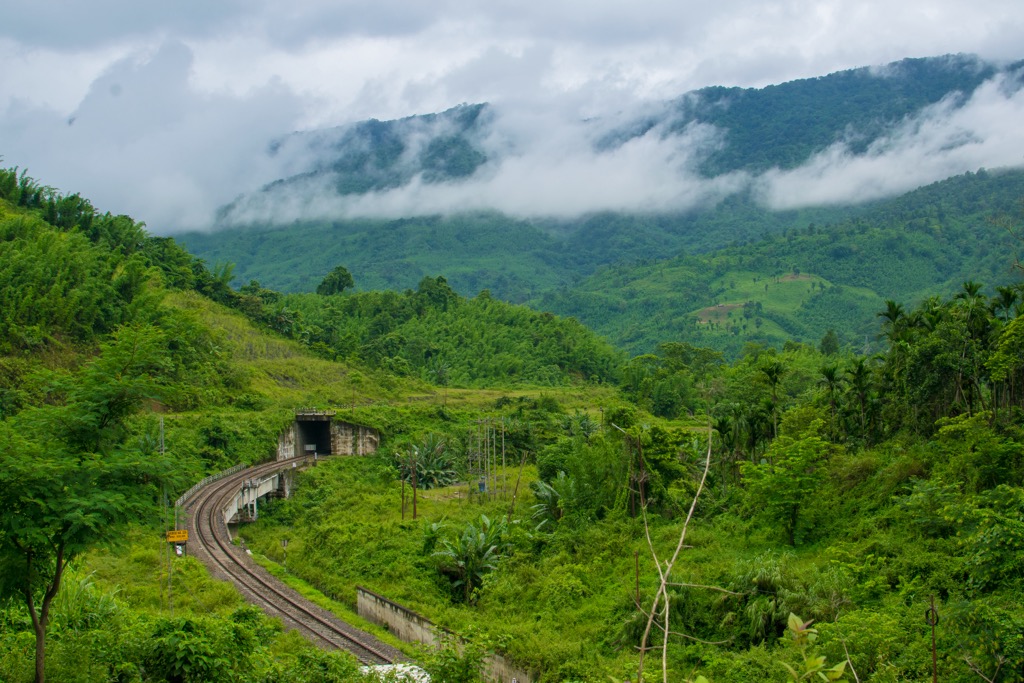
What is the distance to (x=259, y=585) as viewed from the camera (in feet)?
89.9

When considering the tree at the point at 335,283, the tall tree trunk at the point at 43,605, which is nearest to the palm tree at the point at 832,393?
the tall tree trunk at the point at 43,605

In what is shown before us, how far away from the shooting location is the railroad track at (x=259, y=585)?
74.3 ft

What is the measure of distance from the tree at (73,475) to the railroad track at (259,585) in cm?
908

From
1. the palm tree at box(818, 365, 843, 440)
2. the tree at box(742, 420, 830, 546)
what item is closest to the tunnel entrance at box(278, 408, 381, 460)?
the palm tree at box(818, 365, 843, 440)

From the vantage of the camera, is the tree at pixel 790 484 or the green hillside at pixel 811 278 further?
the green hillside at pixel 811 278

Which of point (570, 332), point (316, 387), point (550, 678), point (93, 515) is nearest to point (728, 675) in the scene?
point (550, 678)

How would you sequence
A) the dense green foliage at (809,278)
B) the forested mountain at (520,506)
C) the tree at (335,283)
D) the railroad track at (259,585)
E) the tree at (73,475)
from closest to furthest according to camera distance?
the tree at (73,475)
the forested mountain at (520,506)
the railroad track at (259,585)
the tree at (335,283)
the dense green foliage at (809,278)

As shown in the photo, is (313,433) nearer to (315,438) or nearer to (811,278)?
(315,438)

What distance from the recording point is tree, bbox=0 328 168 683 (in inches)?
443

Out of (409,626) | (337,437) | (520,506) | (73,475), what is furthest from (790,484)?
(337,437)

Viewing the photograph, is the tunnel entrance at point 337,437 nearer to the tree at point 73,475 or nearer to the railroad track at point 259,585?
the railroad track at point 259,585

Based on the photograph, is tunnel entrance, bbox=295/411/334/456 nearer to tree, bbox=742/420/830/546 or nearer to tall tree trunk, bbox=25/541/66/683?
tree, bbox=742/420/830/546

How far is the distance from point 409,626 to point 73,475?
13.9 metres

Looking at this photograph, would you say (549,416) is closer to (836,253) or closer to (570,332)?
(570,332)
